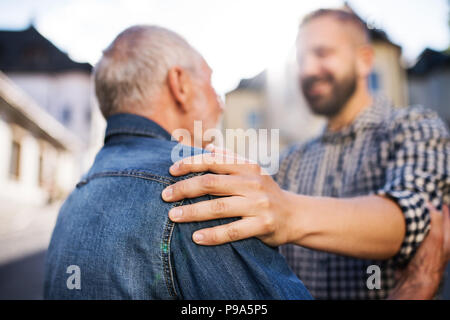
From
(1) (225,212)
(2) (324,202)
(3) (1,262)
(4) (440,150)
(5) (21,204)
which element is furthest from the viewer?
(5) (21,204)

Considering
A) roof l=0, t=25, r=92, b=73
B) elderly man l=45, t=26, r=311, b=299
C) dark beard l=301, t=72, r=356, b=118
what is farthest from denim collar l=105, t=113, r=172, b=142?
roof l=0, t=25, r=92, b=73

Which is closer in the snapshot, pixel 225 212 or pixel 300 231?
pixel 225 212

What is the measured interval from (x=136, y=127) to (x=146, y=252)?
1.91ft

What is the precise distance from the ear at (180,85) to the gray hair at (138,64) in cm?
3

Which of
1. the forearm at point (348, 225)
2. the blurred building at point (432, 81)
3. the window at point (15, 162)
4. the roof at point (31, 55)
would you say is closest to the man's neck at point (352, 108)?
the forearm at point (348, 225)

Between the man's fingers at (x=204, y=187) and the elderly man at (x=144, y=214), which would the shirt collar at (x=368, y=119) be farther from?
the man's fingers at (x=204, y=187)

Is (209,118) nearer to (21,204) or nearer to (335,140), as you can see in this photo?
(335,140)

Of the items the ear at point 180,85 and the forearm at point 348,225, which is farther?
the ear at point 180,85

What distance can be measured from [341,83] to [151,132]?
1.85 meters

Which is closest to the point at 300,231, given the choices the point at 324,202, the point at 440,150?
the point at 324,202

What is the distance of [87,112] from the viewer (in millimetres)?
34469

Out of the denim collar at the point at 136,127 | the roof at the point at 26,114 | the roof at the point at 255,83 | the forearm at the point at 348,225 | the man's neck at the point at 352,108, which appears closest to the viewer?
the forearm at the point at 348,225

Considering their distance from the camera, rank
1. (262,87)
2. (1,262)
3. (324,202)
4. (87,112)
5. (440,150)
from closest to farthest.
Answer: (324,202) → (440,150) → (1,262) → (262,87) → (87,112)

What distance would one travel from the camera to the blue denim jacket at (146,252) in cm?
110
